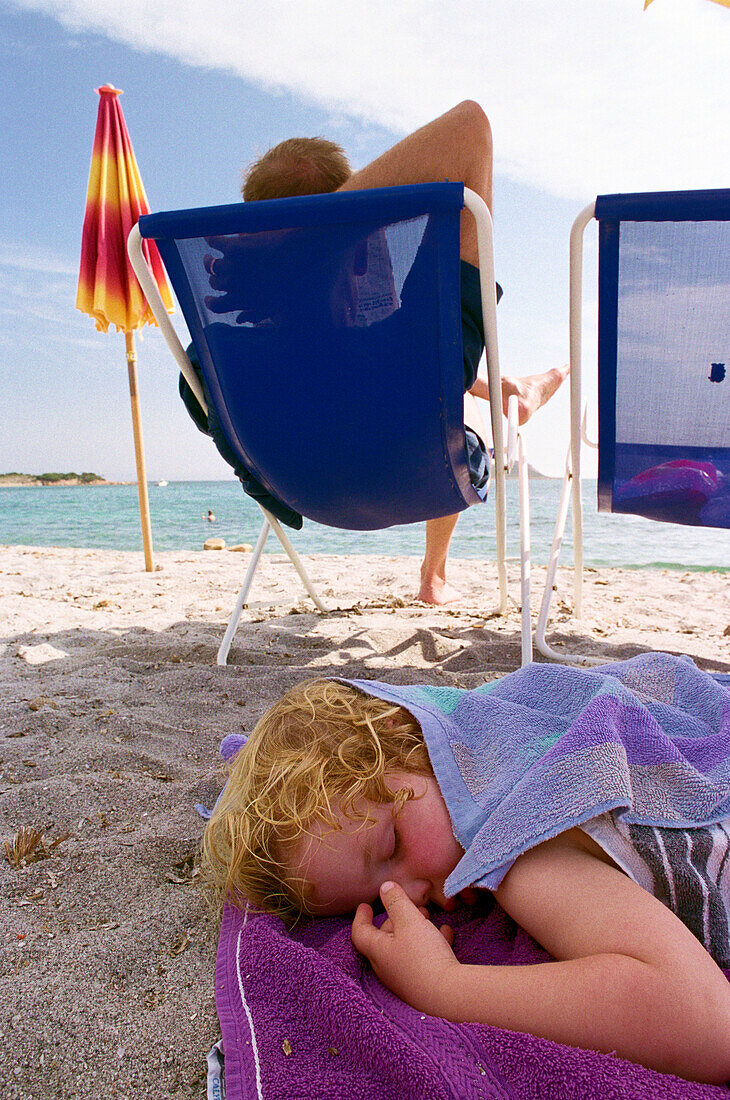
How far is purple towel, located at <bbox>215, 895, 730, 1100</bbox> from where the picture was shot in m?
0.76

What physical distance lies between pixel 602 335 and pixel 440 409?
0.49 meters

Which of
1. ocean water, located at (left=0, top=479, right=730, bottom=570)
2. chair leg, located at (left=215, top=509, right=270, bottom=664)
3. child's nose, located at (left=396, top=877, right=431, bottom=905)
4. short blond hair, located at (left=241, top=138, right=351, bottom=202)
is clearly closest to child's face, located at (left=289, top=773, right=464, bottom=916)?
child's nose, located at (left=396, top=877, right=431, bottom=905)

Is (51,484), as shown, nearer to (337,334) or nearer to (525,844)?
(337,334)

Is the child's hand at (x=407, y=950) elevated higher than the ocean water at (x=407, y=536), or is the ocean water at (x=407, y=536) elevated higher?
the child's hand at (x=407, y=950)

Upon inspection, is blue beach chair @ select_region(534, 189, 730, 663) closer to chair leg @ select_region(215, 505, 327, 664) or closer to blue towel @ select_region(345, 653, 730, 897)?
blue towel @ select_region(345, 653, 730, 897)

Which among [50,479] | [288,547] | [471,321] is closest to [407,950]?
[471,321]

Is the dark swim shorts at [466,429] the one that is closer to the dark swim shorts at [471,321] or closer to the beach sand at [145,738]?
the dark swim shorts at [471,321]

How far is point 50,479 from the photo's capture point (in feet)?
144

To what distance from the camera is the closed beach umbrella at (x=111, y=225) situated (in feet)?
15.6

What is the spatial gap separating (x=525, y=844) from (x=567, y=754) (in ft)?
0.47

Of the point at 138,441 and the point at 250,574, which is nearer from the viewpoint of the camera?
the point at 250,574

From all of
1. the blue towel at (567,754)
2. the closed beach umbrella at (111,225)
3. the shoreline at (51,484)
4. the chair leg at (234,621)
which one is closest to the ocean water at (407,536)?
the closed beach umbrella at (111,225)

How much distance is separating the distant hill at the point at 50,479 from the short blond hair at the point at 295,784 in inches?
1847

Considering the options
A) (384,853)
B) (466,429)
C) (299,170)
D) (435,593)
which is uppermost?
(299,170)
